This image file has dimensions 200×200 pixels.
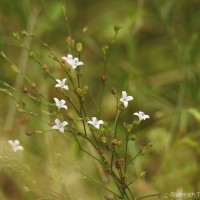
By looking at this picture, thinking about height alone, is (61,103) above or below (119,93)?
below

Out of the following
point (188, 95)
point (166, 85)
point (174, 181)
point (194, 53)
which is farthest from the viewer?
point (166, 85)

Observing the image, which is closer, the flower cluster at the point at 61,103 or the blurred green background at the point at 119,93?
the flower cluster at the point at 61,103

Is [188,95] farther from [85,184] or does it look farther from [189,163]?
[85,184]

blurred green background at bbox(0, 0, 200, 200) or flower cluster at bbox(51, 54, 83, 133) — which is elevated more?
blurred green background at bbox(0, 0, 200, 200)

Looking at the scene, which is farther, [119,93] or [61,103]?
[119,93]

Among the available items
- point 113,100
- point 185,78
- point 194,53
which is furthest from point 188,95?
point 113,100

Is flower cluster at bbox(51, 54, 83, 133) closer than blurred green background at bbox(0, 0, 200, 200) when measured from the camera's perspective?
Yes

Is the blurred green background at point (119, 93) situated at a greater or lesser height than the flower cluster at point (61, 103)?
greater

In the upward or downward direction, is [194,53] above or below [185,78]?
above
